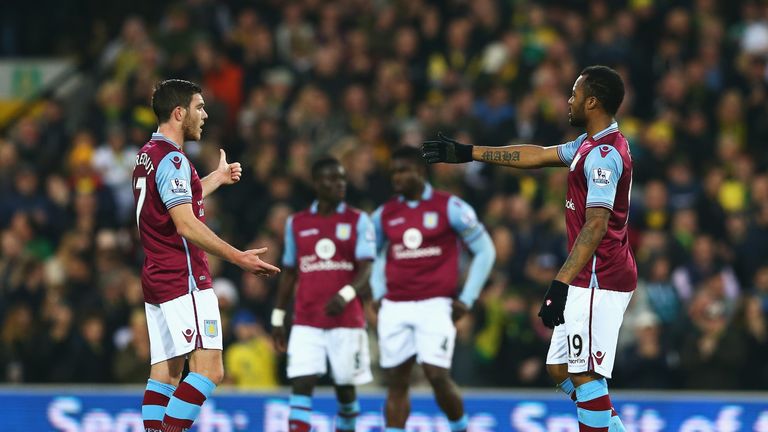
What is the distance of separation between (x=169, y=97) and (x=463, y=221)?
3.24 metres

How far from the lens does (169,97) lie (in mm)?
8781

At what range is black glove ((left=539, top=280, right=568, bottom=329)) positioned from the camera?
802cm

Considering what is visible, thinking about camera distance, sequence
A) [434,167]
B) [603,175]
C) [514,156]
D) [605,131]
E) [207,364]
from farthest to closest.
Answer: [434,167] → [514,156] → [207,364] → [605,131] → [603,175]

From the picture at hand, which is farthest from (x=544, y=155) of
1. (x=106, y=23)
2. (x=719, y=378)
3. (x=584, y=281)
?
(x=106, y=23)

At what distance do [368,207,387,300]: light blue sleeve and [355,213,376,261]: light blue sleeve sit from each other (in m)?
0.20

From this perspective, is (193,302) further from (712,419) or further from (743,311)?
(743,311)

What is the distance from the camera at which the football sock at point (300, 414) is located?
10773 millimetres

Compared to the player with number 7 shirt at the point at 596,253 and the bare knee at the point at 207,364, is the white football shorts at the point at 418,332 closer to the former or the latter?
the player with number 7 shirt at the point at 596,253

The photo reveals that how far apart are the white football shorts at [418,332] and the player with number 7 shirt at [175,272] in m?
2.58

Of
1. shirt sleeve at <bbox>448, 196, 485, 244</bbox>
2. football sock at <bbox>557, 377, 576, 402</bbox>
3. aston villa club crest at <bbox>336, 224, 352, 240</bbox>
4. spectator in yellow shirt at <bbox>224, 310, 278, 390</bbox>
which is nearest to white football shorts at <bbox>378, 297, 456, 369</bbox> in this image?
shirt sleeve at <bbox>448, 196, 485, 244</bbox>

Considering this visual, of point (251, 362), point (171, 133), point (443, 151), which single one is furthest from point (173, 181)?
point (251, 362)

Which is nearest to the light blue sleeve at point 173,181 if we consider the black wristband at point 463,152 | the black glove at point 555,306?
the black wristband at point 463,152

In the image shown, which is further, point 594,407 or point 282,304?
point 282,304

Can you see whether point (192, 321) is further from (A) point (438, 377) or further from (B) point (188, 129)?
(A) point (438, 377)
